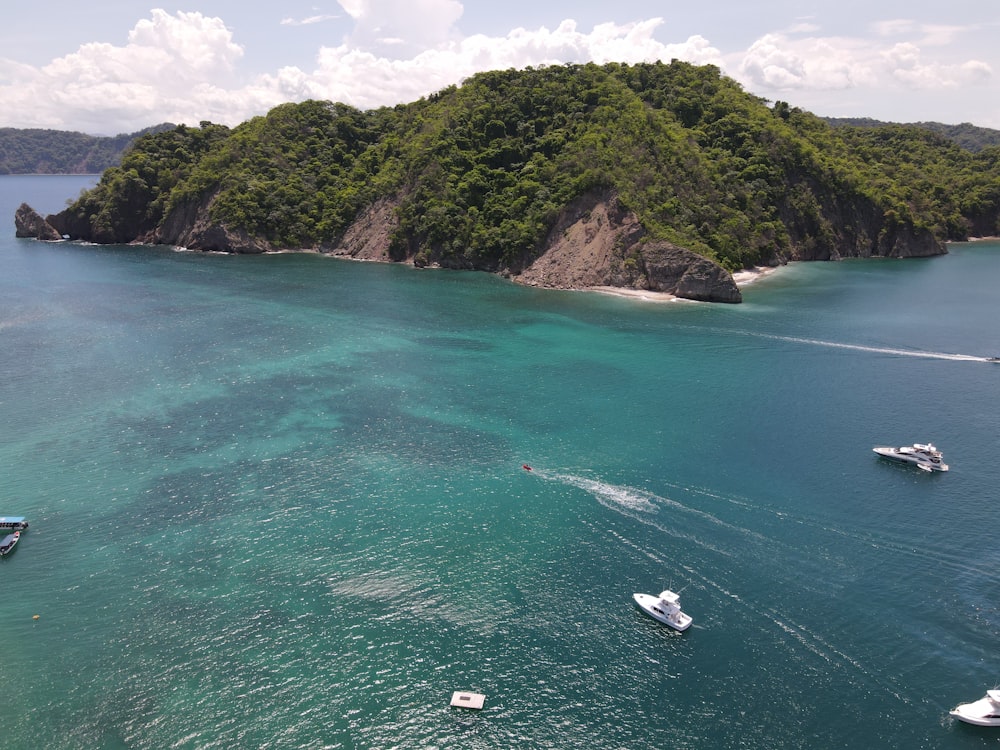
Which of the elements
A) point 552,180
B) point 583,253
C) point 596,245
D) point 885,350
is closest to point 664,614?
point 885,350

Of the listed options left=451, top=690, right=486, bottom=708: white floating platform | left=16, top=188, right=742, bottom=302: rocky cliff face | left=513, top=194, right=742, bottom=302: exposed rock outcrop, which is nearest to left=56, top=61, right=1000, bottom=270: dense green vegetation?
left=16, top=188, right=742, bottom=302: rocky cliff face

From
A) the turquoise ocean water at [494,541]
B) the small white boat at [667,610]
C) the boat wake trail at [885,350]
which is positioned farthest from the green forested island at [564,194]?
the small white boat at [667,610]

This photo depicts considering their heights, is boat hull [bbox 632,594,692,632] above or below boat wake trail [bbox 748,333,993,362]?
below

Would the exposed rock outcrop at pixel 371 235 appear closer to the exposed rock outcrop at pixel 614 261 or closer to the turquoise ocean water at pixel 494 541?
the exposed rock outcrop at pixel 614 261

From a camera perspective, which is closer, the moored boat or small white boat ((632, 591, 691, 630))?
small white boat ((632, 591, 691, 630))

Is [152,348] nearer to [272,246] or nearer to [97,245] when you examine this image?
[272,246]

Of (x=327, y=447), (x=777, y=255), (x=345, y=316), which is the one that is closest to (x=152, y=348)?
(x=345, y=316)

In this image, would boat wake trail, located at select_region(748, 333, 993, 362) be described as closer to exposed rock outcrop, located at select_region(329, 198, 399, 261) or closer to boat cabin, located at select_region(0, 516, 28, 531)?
boat cabin, located at select_region(0, 516, 28, 531)
